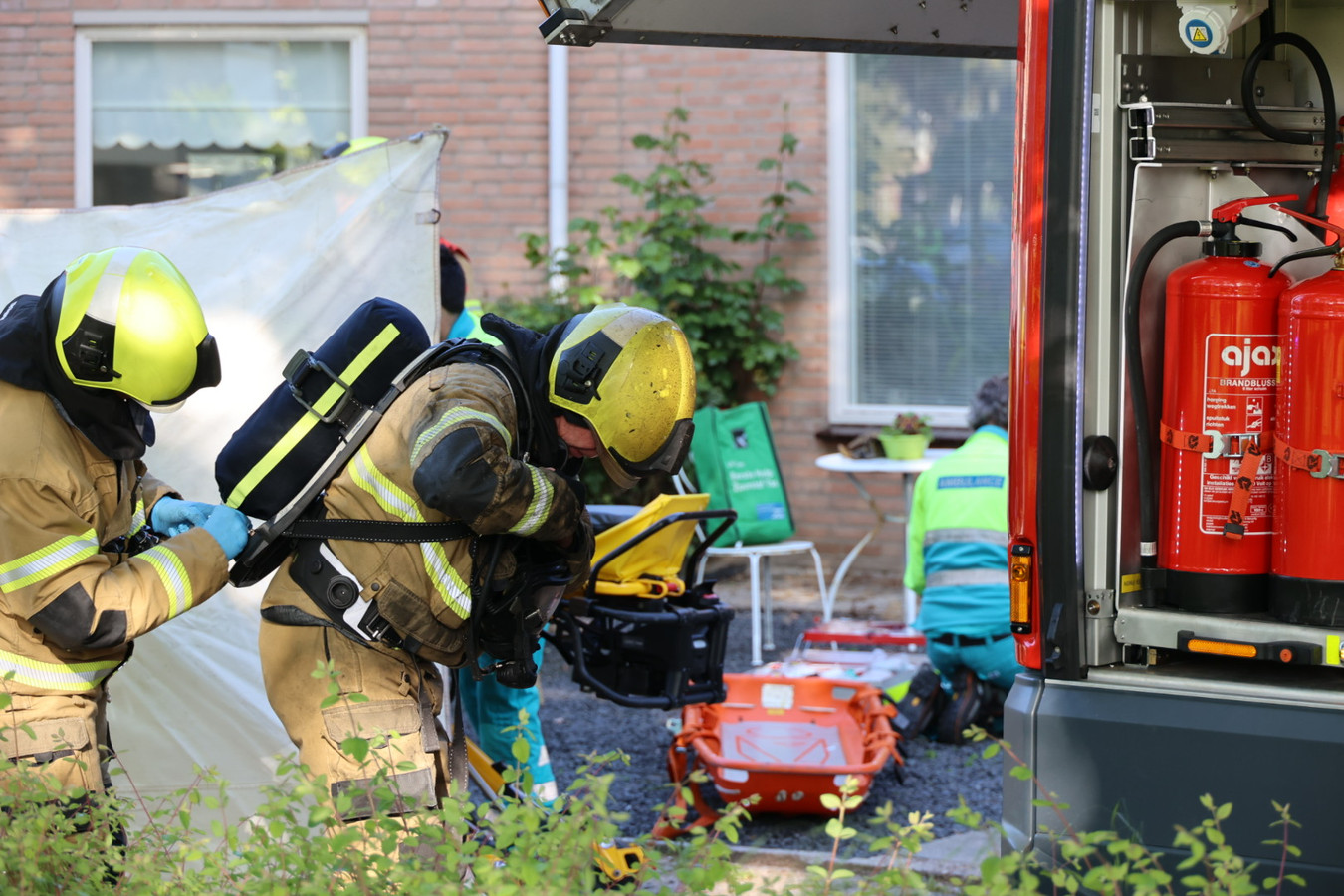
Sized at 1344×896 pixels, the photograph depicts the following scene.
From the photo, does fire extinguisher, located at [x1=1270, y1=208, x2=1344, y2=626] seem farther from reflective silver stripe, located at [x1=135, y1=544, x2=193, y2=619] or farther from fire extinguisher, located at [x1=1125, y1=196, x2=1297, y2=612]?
reflective silver stripe, located at [x1=135, y1=544, x2=193, y2=619]

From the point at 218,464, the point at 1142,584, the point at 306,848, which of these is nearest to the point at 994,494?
the point at 1142,584

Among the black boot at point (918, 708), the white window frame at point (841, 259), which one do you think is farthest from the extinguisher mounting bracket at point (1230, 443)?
the white window frame at point (841, 259)

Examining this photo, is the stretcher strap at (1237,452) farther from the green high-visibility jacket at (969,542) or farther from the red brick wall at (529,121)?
the red brick wall at (529,121)

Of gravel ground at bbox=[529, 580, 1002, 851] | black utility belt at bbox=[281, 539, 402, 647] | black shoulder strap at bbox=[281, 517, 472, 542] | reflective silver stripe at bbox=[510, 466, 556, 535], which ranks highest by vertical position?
reflective silver stripe at bbox=[510, 466, 556, 535]

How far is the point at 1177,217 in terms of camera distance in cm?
308

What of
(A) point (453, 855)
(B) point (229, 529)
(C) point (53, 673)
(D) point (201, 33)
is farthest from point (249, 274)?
(D) point (201, 33)

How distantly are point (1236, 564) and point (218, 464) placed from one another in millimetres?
2208

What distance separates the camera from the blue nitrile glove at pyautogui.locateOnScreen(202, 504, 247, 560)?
305 centimetres

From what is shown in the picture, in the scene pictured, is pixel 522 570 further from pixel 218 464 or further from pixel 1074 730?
pixel 1074 730

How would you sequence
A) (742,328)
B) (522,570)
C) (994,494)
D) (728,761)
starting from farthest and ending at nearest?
(742,328) → (994,494) → (728,761) → (522,570)

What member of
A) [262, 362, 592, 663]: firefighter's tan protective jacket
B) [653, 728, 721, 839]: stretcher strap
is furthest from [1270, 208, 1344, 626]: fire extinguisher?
[653, 728, 721, 839]: stretcher strap

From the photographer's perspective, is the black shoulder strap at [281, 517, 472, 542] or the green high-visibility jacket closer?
the black shoulder strap at [281, 517, 472, 542]

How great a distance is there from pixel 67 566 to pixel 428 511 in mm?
733

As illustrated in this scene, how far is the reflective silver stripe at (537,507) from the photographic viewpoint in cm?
288
